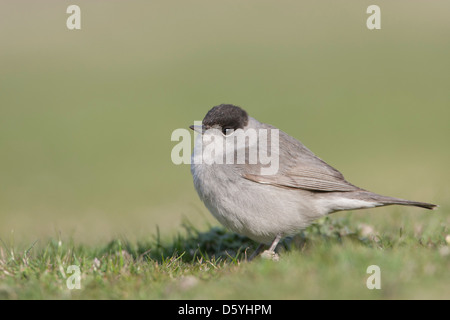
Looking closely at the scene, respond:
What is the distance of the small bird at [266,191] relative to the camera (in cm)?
628

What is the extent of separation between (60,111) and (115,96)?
2783 millimetres

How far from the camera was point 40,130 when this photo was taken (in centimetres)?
Answer: 2202

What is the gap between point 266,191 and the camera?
6.31m

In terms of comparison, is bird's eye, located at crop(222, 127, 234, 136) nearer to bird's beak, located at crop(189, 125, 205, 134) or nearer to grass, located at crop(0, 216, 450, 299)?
bird's beak, located at crop(189, 125, 205, 134)

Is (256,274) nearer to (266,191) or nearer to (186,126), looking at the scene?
(266,191)

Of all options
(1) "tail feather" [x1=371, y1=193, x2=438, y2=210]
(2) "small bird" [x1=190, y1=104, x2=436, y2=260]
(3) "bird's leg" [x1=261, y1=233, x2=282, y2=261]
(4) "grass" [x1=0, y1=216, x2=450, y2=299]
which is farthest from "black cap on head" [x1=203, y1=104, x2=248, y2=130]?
(1) "tail feather" [x1=371, y1=193, x2=438, y2=210]

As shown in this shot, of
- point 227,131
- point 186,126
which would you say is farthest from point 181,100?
point 227,131

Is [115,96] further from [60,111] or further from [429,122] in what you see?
[429,122]

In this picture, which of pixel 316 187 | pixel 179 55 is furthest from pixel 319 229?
pixel 179 55

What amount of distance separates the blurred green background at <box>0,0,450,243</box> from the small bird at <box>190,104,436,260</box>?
59.2 inches

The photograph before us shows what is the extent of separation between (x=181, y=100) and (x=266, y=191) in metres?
17.9

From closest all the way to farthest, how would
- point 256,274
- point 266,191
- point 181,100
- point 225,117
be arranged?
1. point 256,274
2. point 266,191
3. point 225,117
4. point 181,100

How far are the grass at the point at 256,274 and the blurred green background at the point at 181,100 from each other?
216cm
